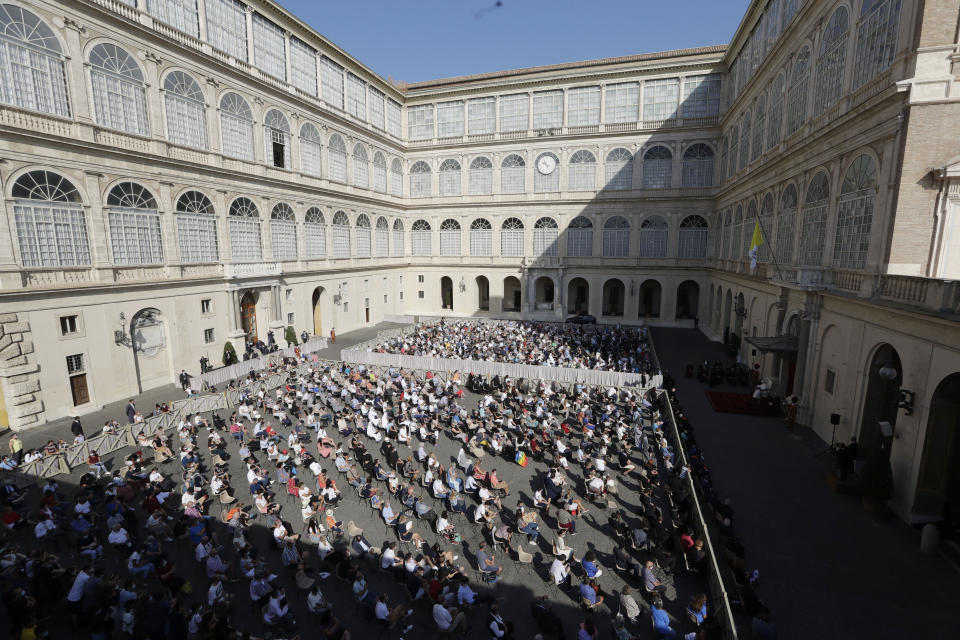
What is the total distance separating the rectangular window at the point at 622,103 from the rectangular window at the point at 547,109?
4.37 meters

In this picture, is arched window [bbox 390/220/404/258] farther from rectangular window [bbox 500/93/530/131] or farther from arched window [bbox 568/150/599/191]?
arched window [bbox 568/150/599/191]

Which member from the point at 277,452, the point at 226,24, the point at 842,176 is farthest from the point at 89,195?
the point at 842,176

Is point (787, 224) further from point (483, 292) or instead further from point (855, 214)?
point (483, 292)

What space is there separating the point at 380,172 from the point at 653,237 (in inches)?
1069

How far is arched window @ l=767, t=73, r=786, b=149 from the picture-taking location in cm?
2436

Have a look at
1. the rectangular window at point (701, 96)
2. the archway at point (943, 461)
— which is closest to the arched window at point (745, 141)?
the rectangular window at point (701, 96)

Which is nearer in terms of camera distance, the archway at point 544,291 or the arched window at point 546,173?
the arched window at point 546,173

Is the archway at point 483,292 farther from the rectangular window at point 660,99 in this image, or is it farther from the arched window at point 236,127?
the arched window at point 236,127

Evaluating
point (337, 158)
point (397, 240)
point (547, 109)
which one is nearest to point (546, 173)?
point (547, 109)

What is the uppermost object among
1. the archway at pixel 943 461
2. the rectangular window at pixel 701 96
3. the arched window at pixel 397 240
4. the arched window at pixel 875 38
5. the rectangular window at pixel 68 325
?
the rectangular window at pixel 701 96

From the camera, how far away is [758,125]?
93.7 ft

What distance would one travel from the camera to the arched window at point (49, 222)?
19234 millimetres

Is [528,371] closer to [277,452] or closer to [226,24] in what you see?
[277,452]

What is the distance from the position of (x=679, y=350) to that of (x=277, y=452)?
27.8 metres
